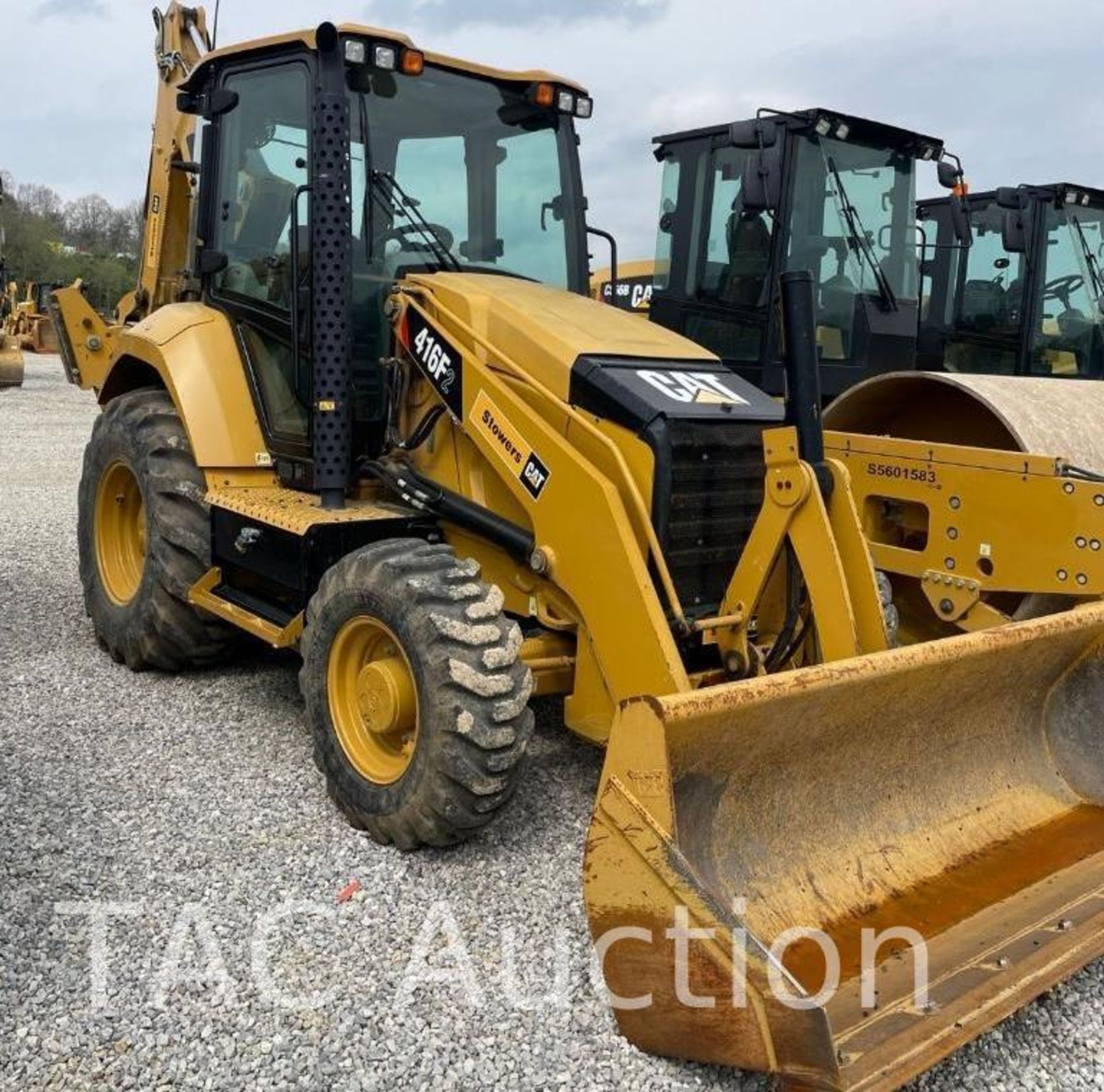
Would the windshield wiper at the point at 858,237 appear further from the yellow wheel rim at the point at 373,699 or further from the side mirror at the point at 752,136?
the yellow wheel rim at the point at 373,699

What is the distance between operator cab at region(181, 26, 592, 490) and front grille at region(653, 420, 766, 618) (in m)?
1.38

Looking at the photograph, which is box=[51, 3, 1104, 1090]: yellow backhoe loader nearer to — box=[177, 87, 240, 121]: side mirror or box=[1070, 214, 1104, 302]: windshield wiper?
box=[177, 87, 240, 121]: side mirror

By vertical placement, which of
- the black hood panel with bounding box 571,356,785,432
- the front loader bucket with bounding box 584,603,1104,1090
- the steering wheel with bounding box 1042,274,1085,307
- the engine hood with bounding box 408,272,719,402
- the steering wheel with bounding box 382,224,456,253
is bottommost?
the front loader bucket with bounding box 584,603,1104,1090

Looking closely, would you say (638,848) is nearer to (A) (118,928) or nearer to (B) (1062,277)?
(A) (118,928)

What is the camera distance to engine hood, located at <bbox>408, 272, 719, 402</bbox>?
383 centimetres

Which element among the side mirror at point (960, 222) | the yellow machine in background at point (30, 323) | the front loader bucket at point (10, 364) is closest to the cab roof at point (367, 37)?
the side mirror at point (960, 222)

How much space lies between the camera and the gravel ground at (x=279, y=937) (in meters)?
2.60

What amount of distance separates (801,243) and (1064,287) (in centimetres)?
334

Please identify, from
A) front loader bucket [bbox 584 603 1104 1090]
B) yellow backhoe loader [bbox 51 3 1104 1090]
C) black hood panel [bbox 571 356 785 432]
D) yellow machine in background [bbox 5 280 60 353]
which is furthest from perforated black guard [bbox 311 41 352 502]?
yellow machine in background [bbox 5 280 60 353]

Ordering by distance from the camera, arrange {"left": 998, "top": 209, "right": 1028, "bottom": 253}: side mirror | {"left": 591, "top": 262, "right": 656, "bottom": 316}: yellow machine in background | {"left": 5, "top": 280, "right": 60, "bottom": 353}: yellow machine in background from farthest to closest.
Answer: {"left": 5, "top": 280, "right": 60, "bottom": 353}: yellow machine in background < {"left": 591, "top": 262, "right": 656, "bottom": 316}: yellow machine in background < {"left": 998, "top": 209, "right": 1028, "bottom": 253}: side mirror

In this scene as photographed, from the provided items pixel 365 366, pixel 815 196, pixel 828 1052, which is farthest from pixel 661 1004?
pixel 815 196

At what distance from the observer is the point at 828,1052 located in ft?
7.32

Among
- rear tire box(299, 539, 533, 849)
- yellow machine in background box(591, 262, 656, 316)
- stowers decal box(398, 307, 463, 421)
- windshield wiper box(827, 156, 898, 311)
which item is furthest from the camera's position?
yellow machine in background box(591, 262, 656, 316)

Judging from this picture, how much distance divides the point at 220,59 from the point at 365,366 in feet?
4.88
